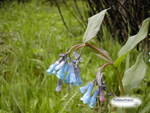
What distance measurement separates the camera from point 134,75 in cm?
106

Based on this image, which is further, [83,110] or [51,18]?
[51,18]

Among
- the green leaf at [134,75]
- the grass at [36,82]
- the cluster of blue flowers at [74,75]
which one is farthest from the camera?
the grass at [36,82]

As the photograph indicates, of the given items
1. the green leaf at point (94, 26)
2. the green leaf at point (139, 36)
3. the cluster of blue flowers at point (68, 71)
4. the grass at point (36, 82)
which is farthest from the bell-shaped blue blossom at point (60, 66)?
the grass at point (36, 82)

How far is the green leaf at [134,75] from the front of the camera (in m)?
1.04

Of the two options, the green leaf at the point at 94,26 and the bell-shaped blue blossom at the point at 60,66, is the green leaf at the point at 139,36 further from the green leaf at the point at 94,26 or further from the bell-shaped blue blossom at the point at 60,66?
the bell-shaped blue blossom at the point at 60,66

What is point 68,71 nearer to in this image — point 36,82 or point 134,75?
point 134,75

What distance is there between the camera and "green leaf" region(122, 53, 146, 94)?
3.42 feet

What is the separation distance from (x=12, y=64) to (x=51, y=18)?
3332mm

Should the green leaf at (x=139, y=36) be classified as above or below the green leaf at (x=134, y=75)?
above

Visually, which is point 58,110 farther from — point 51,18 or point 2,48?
point 51,18

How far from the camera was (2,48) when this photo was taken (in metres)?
2.30

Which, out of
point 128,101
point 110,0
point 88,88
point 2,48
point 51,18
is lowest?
point 128,101

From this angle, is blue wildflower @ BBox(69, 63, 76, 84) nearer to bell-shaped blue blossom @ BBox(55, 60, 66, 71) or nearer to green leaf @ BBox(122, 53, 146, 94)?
bell-shaped blue blossom @ BBox(55, 60, 66, 71)

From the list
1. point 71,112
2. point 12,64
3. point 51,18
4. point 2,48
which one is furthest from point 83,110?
point 51,18
